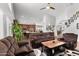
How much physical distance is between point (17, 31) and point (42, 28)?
393 millimetres

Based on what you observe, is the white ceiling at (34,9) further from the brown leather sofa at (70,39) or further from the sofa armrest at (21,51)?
the sofa armrest at (21,51)

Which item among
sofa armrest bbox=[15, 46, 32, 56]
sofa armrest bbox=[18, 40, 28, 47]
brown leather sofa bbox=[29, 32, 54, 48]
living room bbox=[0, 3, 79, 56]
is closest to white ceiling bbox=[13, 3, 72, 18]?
living room bbox=[0, 3, 79, 56]

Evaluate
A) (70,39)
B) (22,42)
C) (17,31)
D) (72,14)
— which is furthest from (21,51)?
(72,14)

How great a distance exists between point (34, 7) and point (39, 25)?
293mm

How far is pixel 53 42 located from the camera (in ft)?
7.31

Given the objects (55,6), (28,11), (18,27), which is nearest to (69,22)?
(55,6)

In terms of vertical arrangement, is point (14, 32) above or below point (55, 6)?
below

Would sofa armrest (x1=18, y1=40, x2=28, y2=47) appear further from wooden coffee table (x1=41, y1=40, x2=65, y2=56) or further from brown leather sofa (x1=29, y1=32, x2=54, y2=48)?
wooden coffee table (x1=41, y1=40, x2=65, y2=56)

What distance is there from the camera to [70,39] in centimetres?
222

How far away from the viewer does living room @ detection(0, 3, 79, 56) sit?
86.8 inches

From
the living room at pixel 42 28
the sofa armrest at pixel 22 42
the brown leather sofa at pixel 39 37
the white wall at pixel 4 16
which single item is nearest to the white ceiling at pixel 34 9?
the living room at pixel 42 28

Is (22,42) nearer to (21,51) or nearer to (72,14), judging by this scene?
(21,51)

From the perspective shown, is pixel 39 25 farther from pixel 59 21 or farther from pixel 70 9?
pixel 70 9

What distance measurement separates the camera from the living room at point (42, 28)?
2.21m
